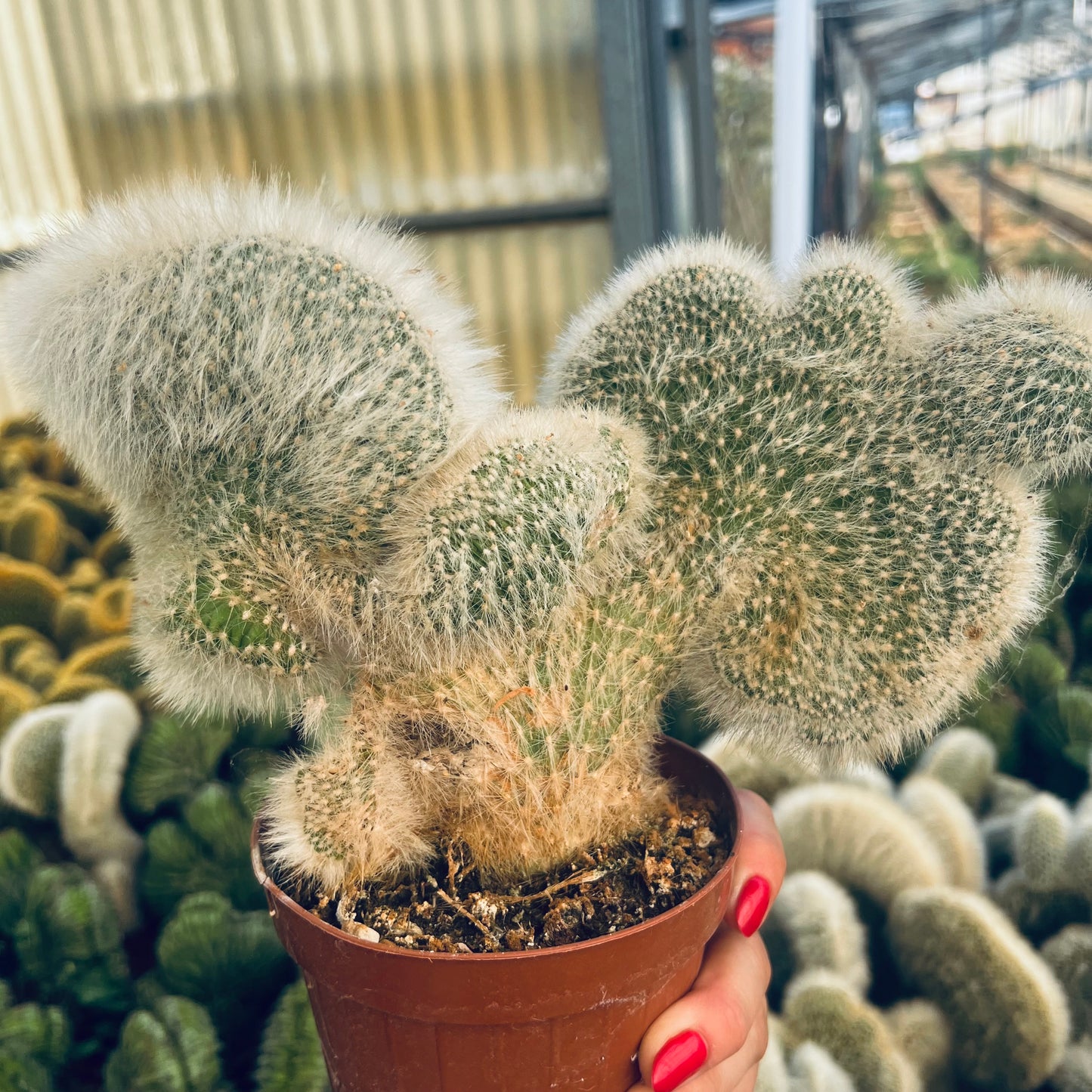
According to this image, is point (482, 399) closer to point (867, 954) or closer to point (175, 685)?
point (175, 685)

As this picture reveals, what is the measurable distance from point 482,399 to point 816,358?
0.63 feet

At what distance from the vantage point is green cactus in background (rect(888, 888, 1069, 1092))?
0.78 m

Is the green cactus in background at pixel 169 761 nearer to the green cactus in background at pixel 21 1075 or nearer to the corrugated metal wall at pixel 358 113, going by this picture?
the green cactus in background at pixel 21 1075

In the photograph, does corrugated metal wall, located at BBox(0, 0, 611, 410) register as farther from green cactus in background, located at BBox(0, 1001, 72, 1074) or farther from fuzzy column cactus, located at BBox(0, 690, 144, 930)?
green cactus in background, located at BBox(0, 1001, 72, 1074)

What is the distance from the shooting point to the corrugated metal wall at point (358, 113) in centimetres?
173

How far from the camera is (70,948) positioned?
825 millimetres

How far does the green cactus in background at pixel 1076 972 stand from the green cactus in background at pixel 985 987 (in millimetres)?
36

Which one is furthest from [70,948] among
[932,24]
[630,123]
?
[932,24]

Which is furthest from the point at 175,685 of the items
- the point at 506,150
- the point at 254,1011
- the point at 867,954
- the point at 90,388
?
the point at 506,150

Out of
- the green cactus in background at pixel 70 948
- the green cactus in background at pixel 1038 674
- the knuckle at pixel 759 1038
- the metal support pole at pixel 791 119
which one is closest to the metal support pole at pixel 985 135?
the metal support pole at pixel 791 119

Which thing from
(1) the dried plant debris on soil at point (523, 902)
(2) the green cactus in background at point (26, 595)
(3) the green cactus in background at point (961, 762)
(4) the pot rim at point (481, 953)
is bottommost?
(3) the green cactus in background at point (961, 762)

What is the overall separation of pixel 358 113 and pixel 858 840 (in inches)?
61.3

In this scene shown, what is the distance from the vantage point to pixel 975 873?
3.08 ft

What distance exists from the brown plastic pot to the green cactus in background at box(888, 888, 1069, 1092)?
1.13 feet
